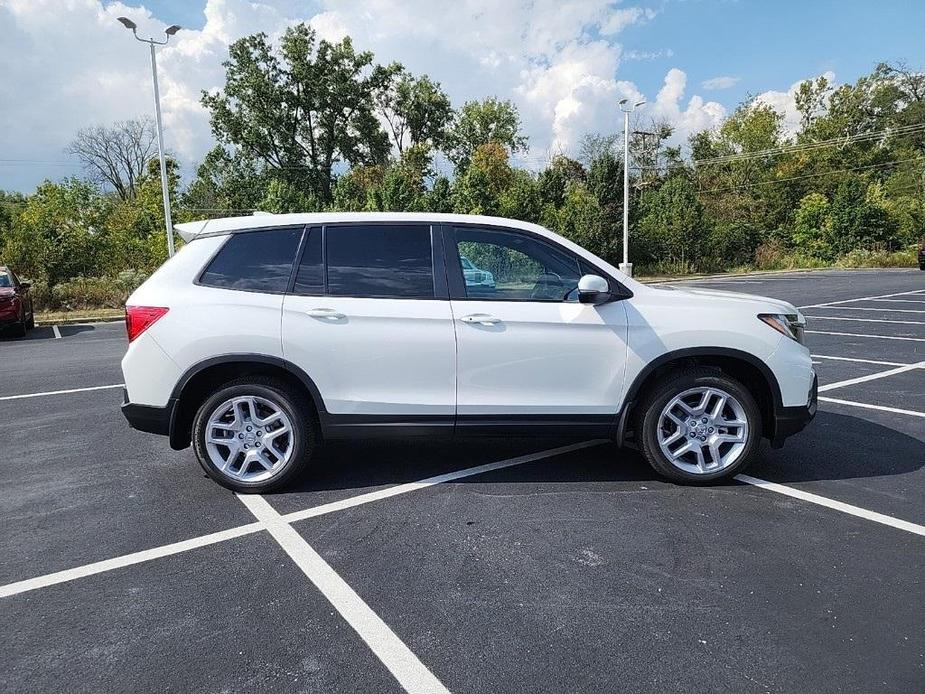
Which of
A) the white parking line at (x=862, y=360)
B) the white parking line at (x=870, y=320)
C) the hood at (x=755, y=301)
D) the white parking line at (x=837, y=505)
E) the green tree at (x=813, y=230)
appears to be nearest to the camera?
the white parking line at (x=837, y=505)

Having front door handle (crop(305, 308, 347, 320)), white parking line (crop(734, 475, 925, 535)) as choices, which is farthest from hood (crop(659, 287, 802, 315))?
front door handle (crop(305, 308, 347, 320))

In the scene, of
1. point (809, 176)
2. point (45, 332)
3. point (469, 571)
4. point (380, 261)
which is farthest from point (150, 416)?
point (809, 176)

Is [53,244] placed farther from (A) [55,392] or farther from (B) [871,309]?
(B) [871,309]

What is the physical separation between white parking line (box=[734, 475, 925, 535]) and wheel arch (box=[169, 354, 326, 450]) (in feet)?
9.75

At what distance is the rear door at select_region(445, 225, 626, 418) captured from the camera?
4000 mm

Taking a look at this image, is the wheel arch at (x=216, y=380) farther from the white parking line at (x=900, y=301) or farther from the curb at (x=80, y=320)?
the white parking line at (x=900, y=301)

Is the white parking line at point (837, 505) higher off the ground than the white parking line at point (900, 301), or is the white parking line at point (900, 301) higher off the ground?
the white parking line at point (900, 301)

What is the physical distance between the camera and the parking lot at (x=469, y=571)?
7.95 feet

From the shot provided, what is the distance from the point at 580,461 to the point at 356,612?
2377 millimetres

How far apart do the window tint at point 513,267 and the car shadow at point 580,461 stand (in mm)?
1225

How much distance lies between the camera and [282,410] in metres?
4.08

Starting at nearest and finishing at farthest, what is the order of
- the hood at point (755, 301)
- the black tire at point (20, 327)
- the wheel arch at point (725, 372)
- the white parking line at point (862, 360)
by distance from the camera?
the wheel arch at point (725, 372) → the hood at point (755, 301) → the white parking line at point (862, 360) → the black tire at point (20, 327)

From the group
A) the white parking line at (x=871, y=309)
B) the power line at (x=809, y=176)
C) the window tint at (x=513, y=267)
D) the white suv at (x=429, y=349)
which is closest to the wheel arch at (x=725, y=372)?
the white suv at (x=429, y=349)

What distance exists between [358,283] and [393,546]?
166 cm
